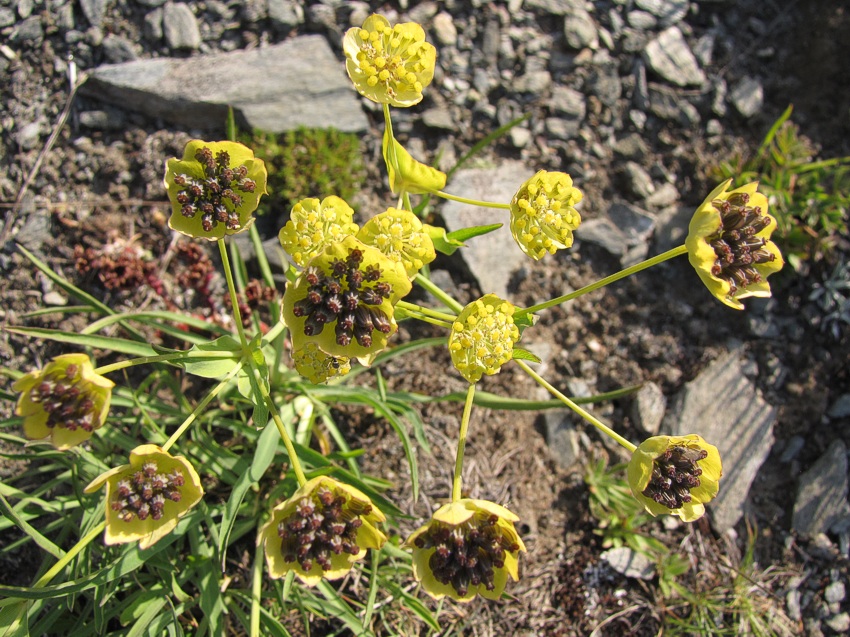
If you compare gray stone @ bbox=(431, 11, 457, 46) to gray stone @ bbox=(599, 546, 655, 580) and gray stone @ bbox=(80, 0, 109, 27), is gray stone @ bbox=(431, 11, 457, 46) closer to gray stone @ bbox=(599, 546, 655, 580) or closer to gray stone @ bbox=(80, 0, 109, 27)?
gray stone @ bbox=(80, 0, 109, 27)

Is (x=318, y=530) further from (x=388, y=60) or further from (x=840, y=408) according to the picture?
(x=840, y=408)

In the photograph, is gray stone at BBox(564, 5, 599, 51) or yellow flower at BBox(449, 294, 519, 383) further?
gray stone at BBox(564, 5, 599, 51)

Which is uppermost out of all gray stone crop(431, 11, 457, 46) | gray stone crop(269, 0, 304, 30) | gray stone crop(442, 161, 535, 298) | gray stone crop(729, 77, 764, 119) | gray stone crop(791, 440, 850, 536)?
gray stone crop(269, 0, 304, 30)

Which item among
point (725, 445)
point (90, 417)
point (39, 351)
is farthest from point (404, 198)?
point (725, 445)

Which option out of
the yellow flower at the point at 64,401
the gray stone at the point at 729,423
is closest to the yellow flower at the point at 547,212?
the yellow flower at the point at 64,401

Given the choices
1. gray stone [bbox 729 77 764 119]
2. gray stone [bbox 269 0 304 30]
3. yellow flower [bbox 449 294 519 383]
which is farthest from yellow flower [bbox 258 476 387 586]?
Answer: gray stone [bbox 729 77 764 119]

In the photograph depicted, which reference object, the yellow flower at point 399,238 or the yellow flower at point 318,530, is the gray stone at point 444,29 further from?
the yellow flower at point 318,530

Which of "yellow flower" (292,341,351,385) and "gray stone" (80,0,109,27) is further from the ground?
"gray stone" (80,0,109,27)
